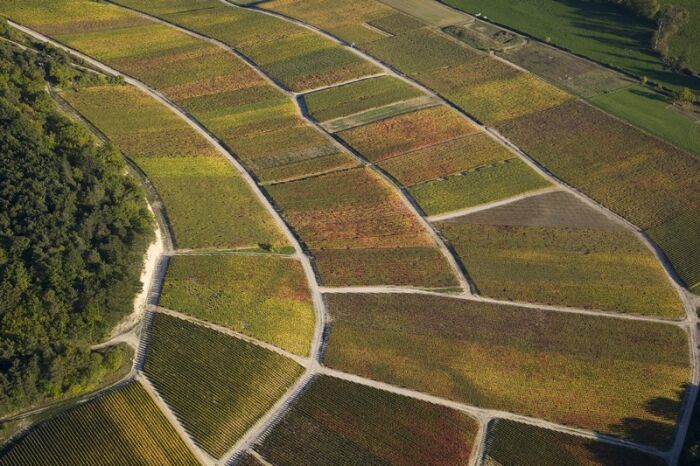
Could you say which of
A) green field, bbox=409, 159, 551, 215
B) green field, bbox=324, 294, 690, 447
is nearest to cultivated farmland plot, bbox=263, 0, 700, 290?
green field, bbox=409, 159, 551, 215

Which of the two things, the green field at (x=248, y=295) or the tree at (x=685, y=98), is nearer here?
the green field at (x=248, y=295)

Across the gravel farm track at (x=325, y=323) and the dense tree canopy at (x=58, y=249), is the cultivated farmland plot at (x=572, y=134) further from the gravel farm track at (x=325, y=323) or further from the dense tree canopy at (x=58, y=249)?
the dense tree canopy at (x=58, y=249)

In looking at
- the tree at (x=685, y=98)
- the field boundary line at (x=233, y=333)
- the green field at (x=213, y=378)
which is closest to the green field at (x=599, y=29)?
the tree at (x=685, y=98)

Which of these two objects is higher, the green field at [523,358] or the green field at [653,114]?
the green field at [653,114]

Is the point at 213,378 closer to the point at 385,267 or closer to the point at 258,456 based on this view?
the point at 258,456

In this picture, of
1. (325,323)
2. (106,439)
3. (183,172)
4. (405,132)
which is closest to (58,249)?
(106,439)

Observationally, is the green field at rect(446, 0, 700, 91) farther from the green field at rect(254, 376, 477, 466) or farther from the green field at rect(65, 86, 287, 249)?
the green field at rect(254, 376, 477, 466)
